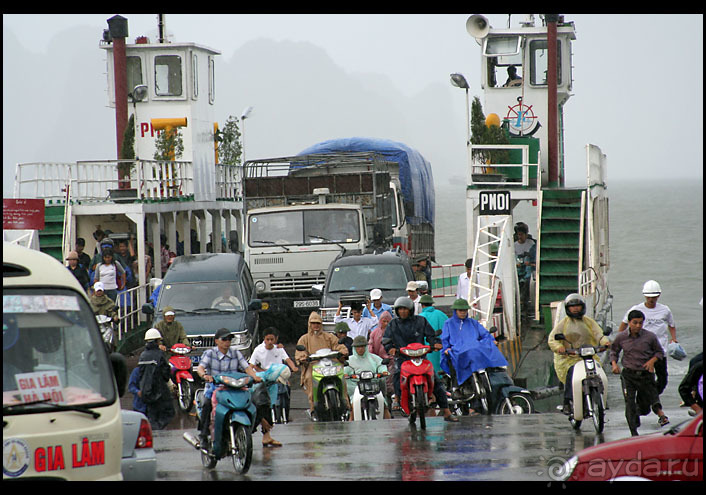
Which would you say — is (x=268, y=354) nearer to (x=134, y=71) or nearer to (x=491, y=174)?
(x=491, y=174)

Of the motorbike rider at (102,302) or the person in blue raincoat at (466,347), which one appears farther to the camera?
the motorbike rider at (102,302)

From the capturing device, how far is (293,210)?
21.5 meters

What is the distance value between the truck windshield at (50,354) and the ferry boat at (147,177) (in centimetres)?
1445

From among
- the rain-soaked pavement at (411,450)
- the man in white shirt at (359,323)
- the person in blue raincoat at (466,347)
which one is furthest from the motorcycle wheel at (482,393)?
the man in white shirt at (359,323)

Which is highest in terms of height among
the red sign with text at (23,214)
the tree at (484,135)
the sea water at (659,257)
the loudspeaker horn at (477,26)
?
the loudspeaker horn at (477,26)

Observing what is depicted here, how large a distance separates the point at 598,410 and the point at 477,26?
50.5 ft

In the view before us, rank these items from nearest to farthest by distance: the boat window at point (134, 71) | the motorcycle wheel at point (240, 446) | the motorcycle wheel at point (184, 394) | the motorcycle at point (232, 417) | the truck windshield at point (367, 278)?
the motorcycle wheel at point (240, 446) → the motorcycle at point (232, 417) → the motorcycle wheel at point (184, 394) → the truck windshield at point (367, 278) → the boat window at point (134, 71)

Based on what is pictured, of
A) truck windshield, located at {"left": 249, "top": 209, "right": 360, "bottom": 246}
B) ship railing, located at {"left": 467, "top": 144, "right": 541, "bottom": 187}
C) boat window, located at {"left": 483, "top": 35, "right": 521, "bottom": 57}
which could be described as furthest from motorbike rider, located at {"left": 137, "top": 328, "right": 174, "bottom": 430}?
boat window, located at {"left": 483, "top": 35, "right": 521, "bottom": 57}

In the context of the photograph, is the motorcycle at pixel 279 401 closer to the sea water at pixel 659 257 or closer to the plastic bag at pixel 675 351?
the plastic bag at pixel 675 351

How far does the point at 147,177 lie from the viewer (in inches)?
1065

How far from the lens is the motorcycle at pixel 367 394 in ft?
43.2

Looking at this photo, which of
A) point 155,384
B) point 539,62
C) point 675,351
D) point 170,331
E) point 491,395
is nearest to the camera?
point 675,351

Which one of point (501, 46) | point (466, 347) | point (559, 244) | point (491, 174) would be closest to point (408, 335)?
point (466, 347)
